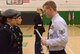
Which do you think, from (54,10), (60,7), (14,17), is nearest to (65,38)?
(54,10)

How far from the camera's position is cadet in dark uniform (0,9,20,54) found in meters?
3.79

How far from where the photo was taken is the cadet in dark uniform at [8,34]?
3788mm

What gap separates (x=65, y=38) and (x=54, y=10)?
531 millimetres

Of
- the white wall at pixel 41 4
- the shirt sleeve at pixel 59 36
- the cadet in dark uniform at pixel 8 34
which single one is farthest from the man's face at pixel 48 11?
the white wall at pixel 41 4

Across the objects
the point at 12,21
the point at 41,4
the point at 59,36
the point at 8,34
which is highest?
the point at 12,21

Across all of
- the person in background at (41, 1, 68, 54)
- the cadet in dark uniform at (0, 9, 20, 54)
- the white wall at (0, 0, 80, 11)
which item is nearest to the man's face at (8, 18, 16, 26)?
the cadet in dark uniform at (0, 9, 20, 54)

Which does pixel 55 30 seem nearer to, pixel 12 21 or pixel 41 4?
pixel 12 21

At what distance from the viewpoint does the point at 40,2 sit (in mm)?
22750

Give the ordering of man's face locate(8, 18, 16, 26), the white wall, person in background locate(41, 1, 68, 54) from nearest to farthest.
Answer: man's face locate(8, 18, 16, 26) → person in background locate(41, 1, 68, 54) → the white wall

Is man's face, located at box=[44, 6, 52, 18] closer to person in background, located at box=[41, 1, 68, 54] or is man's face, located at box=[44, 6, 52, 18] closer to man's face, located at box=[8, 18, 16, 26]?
person in background, located at box=[41, 1, 68, 54]

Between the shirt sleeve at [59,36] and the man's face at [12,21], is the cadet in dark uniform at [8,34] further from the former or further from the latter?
the shirt sleeve at [59,36]

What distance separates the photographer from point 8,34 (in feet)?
12.5

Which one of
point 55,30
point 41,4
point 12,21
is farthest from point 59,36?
point 41,4

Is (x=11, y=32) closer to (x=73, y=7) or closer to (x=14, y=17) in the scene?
(x=14, y=17)
